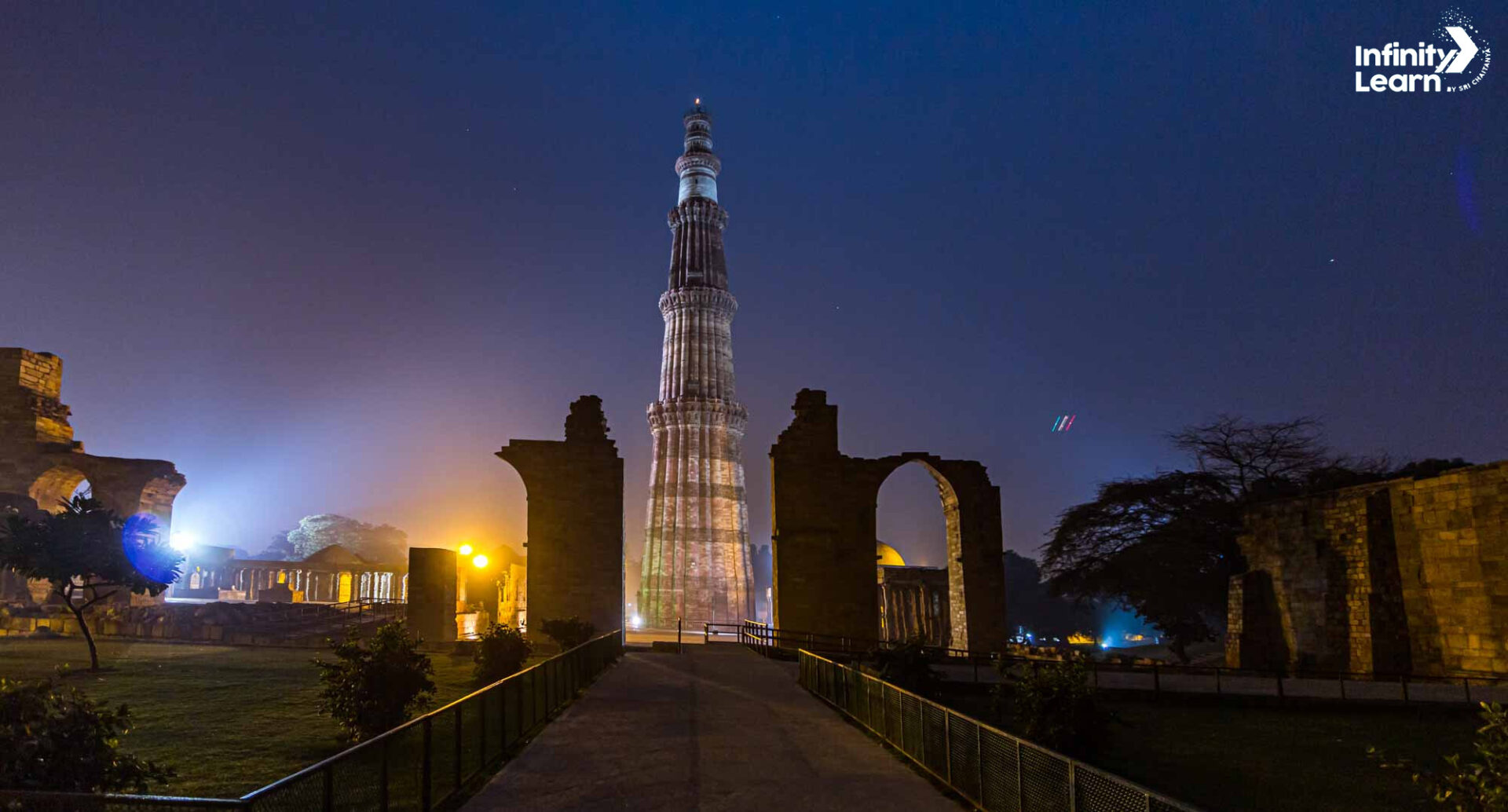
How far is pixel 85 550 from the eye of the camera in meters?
20.4

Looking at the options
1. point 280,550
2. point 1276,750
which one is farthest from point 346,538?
point 1276,750

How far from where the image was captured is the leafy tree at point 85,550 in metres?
20.3

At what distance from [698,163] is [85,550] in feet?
184

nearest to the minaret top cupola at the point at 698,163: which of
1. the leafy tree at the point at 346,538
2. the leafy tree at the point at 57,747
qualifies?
the leafy tree at the point at 57,747

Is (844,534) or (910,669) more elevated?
(844,534)

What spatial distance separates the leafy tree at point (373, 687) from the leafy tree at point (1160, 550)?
2949 cm

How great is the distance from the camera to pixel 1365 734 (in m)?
14.1

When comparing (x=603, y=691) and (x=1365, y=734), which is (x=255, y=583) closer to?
(x=603, y=691)

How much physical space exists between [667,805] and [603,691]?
8497mm

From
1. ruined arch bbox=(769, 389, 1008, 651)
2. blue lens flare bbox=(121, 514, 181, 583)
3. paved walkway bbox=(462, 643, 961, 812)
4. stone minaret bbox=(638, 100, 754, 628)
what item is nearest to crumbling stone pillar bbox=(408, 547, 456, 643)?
blue lens flare bbox=(121, 514, 181, 583)

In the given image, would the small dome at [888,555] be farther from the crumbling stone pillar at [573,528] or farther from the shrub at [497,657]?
the shrub at [497,657]

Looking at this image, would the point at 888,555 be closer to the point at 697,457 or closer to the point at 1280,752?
the point at 697,457

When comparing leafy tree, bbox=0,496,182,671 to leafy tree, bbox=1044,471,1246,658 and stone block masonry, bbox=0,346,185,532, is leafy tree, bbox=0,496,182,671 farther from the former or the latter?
leafy tree, bbox=1044,471,1246,658

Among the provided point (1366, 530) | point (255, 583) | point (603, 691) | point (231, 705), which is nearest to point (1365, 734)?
point (1366, 530)
